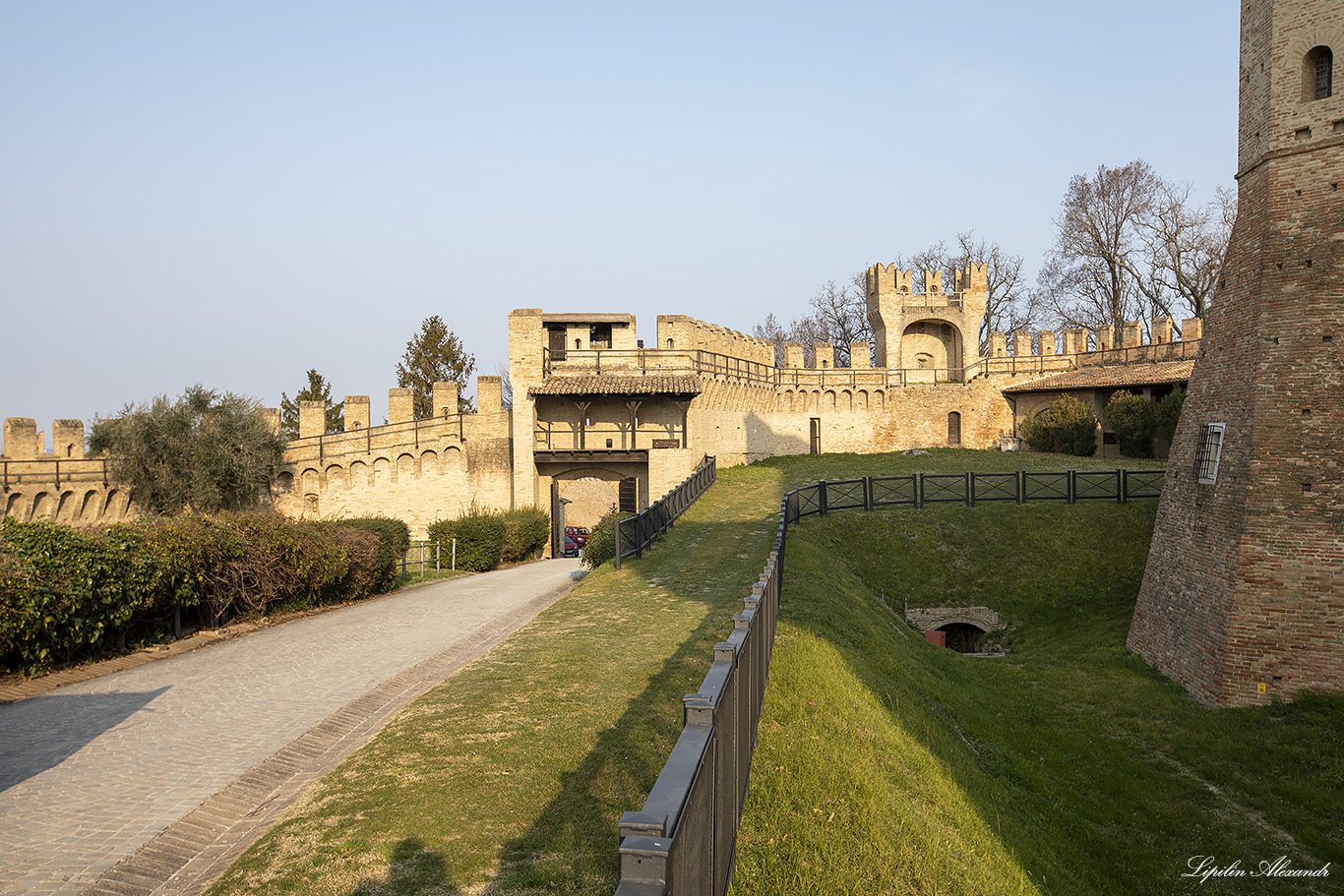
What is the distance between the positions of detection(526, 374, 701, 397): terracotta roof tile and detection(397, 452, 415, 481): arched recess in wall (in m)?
5.56

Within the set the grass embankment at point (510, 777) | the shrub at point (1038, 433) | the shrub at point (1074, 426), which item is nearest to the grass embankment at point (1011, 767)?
the grass embankment at point (510, 777)

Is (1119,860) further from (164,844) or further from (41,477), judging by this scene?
(41,477)

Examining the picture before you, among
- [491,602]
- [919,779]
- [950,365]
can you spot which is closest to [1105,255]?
[950,365]

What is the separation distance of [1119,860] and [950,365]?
1394 inches

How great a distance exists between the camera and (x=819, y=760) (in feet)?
20.8

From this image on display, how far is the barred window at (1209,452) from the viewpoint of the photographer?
42.9 feet

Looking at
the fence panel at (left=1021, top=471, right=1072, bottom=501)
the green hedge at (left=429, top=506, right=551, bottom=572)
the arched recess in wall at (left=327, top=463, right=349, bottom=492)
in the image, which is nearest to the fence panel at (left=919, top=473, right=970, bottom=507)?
the fence panel at (left=1021, top=471, right=1072, bottom=501)

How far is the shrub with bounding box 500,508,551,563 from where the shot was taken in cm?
2586

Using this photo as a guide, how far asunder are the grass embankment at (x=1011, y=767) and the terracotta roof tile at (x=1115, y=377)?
1657cm

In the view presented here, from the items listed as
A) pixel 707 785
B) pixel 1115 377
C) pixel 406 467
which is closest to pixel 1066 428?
pixel 1115 377

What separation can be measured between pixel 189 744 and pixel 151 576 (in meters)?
5.02

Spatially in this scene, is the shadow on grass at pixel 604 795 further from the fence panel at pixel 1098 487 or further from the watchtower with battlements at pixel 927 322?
the watchtower with battlements at pixel 927 322

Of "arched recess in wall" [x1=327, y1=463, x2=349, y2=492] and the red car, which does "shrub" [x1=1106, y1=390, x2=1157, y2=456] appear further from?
"arched recess in wall" [x1=327, y1=463, x2=349, y2=492]

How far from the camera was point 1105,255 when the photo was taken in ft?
146
